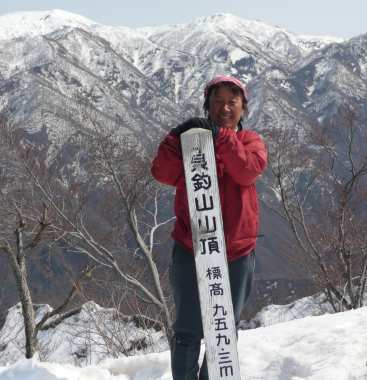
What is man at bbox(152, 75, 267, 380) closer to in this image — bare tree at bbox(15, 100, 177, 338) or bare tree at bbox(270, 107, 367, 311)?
bare tree at bbox(15, 100, 177, 338)

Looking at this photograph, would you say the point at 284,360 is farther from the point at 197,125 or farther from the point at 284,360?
the point at 197,125

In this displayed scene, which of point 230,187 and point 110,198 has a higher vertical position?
point 230,187

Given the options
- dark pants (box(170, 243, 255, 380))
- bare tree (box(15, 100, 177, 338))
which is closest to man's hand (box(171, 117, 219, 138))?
dark pants (box(170, 243, 255, 380))

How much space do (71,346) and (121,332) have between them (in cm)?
414

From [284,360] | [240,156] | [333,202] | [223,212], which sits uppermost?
[240,156]

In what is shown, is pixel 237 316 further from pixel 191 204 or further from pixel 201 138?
pixel 201 138

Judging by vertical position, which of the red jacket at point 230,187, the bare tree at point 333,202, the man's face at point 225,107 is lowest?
the bare tree at point 333,202

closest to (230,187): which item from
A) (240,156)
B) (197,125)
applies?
(240,156)

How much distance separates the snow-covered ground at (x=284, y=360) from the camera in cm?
338

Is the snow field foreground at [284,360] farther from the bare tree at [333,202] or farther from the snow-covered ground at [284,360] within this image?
the bare tree at [333,202]

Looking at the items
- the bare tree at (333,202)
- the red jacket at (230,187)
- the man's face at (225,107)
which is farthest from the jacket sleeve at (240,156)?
the bare tree at (333,202)

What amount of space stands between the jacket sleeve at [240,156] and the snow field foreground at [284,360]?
1.57 metres

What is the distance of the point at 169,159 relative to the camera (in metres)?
2.53

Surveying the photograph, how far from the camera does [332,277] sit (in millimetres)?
13672
